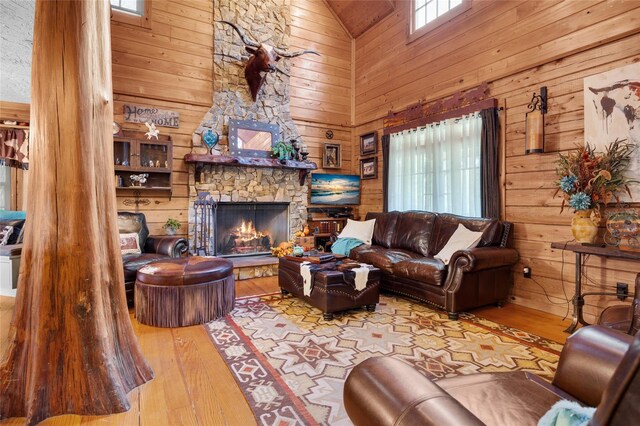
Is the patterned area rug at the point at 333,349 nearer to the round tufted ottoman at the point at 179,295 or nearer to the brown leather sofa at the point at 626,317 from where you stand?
the round tufted ottoman at the point at 179,295

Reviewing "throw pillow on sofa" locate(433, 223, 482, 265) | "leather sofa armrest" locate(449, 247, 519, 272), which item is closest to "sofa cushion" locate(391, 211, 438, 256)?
"throw pillow on sofa" locate(433, 223, 482, 265)

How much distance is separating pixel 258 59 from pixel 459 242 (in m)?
3.92

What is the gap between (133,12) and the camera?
475cm

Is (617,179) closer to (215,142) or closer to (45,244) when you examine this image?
(45,244)

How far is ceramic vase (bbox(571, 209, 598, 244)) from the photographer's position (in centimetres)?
288

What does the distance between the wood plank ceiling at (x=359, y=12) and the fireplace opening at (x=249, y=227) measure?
3.59 metres

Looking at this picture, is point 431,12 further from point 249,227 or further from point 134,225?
point 134,225

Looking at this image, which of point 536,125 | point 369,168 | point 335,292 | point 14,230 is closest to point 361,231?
point 369,168

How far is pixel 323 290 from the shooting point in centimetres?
310

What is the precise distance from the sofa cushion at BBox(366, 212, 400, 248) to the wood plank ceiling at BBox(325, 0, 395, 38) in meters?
3.47

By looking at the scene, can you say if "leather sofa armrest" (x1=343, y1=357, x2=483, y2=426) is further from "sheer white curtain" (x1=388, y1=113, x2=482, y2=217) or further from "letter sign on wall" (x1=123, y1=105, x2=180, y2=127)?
"letter sign on wall" (x1=123, y1=105, x2=180, y2=127)

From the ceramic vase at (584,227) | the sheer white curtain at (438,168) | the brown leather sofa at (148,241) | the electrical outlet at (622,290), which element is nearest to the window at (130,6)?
the brown leather sofa at (148,241)

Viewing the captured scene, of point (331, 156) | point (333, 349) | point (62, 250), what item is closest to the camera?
point (62, 250)

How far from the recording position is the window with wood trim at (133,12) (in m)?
4.59
